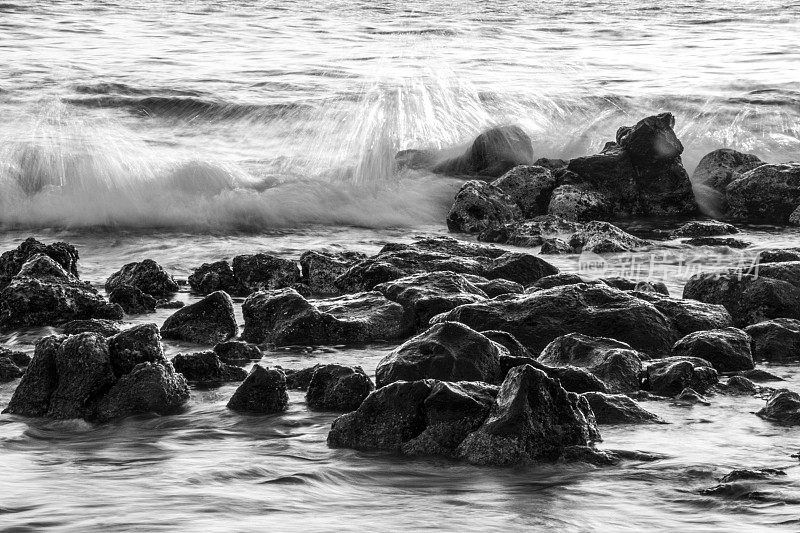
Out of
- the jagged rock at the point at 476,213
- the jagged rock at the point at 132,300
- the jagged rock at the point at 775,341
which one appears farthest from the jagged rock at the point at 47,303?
the jagged rock at the point at 476,213

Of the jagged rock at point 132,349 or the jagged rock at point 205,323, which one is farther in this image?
the jagged rock at point 205,323

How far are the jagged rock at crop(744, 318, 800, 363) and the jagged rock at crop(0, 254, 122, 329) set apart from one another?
3.72m

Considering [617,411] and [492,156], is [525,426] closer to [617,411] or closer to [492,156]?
[617,411]

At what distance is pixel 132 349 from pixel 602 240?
4.84 metres

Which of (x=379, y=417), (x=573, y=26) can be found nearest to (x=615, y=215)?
(x=379, y=417)

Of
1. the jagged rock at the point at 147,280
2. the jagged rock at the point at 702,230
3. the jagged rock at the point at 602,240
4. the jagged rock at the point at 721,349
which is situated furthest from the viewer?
the jagged rock at the point at 702,230

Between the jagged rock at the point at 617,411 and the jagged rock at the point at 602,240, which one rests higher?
the jagged rock at the point at 617,411

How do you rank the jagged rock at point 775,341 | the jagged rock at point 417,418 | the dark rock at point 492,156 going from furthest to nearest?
the dark rock at point 492,156
the jagged rock at point 775,341
the jagged rock at point 417,418

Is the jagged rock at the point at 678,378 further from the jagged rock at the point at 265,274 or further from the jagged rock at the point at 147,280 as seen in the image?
the jagged rock at the point at 147,280

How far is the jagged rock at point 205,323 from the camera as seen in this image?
594 centimetres

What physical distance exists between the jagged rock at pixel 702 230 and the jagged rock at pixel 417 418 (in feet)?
18.5

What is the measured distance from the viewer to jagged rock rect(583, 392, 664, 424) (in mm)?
4378

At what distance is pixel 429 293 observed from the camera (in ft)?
20.4

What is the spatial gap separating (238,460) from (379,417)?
1.87ft
